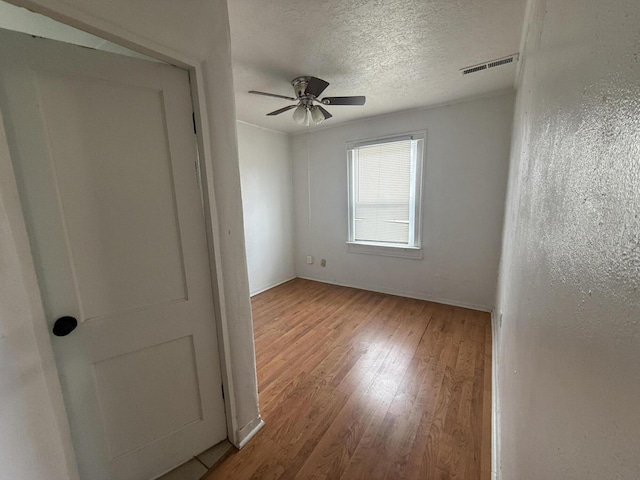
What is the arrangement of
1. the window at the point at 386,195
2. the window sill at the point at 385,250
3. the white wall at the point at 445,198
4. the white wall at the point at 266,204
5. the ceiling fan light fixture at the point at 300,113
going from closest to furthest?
1. the ceiling fan light fixture at the point at 300,113
2. the white wall at the point at 445,198
3. the window at the point at 386,195
4. the window sill at the point at 385,250
5. the white wall at the point at 266,204

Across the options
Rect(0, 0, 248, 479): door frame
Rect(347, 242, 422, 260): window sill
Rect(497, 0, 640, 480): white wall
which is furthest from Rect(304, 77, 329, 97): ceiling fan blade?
Rect(347, 242, 422, 260): window sill

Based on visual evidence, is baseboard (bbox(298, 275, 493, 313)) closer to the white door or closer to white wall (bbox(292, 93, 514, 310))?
white wall (bbox(292, 93, 514, 310))

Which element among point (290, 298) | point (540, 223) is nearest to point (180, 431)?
point (540, 223)

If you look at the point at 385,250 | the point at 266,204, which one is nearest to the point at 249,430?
the point at 385,250

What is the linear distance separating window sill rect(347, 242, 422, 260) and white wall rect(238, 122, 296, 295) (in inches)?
47.5

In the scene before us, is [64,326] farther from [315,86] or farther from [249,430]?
[315,86]

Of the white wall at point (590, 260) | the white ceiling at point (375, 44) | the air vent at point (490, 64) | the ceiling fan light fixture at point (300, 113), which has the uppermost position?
the white ceiling at point (375, 44)

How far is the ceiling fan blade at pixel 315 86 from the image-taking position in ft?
6.46

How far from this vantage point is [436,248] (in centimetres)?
333

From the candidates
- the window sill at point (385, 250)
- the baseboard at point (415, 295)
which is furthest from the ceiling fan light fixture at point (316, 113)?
the baseboard at point (415, 295)

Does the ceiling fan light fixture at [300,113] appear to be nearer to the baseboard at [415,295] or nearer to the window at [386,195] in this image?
the window at [386,195]

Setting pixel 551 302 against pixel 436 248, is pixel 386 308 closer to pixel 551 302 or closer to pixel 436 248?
pixel 436 248

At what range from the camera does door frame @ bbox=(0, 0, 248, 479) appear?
34.5 inches

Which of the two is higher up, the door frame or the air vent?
the air vent
